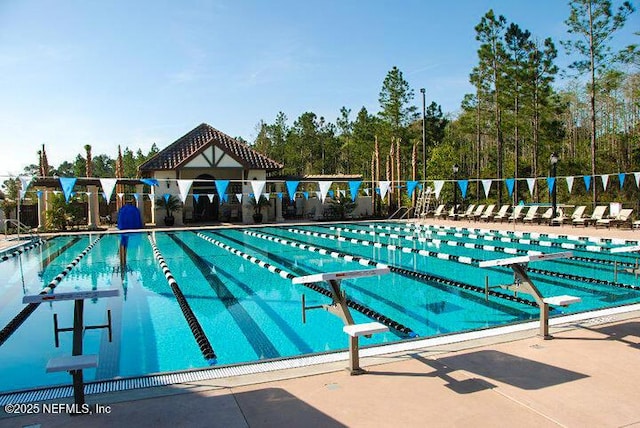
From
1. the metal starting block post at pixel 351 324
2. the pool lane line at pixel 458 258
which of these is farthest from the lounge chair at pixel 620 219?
the metal starting block post at pixel 351 324

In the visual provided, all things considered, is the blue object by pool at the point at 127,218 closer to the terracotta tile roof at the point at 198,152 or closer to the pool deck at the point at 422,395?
the terracotta tile roof at the point at 198,152

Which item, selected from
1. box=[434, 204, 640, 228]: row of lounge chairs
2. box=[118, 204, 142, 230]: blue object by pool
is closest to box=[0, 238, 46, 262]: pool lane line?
box=[118, 204, 142, 230]: blue object by pool

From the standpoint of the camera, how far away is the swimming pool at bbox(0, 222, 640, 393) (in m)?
5.97

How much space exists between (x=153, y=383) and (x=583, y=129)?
4978 cm

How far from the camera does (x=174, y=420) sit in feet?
10.8

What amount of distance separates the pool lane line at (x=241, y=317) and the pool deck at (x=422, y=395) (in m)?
1.79

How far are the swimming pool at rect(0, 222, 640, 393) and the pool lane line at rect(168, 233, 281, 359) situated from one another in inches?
1.0

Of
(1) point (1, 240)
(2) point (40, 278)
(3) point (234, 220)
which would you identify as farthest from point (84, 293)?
(3) point (234, 220)

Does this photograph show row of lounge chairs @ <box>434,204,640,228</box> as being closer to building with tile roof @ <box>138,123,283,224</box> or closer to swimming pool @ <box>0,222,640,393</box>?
swimming pool @ <box>0,222,640,393</box>

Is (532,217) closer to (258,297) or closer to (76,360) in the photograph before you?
(258,297)

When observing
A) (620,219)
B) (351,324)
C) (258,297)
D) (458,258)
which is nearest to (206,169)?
(458,258)

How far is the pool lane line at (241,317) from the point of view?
6.02 m

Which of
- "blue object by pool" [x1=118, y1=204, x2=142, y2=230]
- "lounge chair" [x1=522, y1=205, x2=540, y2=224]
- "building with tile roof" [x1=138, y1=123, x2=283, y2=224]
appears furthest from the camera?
"building with tile roof" [x1=138, y1=123, x2=283, y2=224]

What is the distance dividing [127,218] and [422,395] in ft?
71.1
